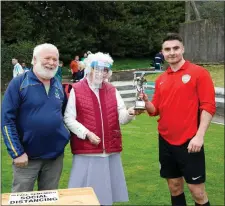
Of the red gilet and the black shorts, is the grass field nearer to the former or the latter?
the black shorts

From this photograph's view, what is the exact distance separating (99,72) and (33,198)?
1.40m

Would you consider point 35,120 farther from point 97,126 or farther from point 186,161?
point 186,161

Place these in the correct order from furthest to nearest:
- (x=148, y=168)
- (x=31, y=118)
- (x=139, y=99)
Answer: (x=148, y=168), (x=139, y=99), (x=31, y=118)

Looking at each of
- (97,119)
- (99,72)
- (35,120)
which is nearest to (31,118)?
(35,120)

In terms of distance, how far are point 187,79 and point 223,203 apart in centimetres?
191

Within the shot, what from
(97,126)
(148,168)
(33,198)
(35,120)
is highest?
(35,120)

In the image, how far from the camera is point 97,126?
12.9ft

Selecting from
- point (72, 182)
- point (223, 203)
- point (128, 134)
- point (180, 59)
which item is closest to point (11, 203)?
point (72, 182)

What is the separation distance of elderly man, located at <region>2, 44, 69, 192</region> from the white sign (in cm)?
63

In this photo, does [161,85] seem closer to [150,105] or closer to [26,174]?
[150,105]

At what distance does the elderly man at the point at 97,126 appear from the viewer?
12.8ft

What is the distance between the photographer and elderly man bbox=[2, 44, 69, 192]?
362 cm

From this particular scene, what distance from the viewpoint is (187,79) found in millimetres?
3939

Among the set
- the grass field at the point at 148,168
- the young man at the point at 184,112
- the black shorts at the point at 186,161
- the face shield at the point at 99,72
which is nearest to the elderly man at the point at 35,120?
the face shield at the point at 99,72
